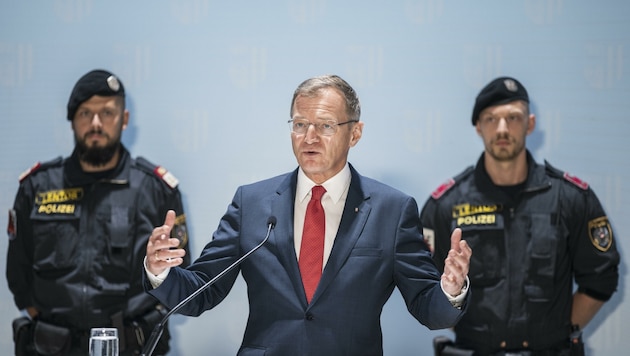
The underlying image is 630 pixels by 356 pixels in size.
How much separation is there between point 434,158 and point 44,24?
2.33m

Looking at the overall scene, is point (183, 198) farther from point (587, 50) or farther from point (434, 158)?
point (587, 50)

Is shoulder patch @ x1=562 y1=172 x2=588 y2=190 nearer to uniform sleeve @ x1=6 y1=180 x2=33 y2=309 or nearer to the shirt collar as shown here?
the shirt collar

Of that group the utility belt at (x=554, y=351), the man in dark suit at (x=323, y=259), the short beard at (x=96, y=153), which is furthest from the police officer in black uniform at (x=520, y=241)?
the short beard at (x=96, y=153)

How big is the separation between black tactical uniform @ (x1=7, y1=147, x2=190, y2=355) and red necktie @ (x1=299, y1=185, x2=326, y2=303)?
5.65 ft

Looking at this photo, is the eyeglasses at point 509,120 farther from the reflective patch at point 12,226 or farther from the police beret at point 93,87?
the reflective patch at point 12,226

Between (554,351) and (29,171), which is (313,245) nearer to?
(554,351)

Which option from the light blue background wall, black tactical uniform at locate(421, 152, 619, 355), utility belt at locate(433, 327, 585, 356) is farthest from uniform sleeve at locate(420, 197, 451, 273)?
utility belt at locate(433, 327, 585, 356)

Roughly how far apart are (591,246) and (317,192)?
190 centimetres

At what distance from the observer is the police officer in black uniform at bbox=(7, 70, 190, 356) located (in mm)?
4590

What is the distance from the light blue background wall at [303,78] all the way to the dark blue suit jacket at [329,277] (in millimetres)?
1717

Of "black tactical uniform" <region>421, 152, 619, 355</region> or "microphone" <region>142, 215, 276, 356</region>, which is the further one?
"black tactical uniform" <region>421, 152, 619, 355</region>

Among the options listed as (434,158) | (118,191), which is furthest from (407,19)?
(118,191)

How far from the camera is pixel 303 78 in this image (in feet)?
16.0

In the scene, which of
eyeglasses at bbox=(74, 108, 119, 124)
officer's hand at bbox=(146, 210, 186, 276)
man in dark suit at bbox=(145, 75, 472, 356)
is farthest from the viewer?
eyeglasses at bbox=(74, 108, 119, 124)
